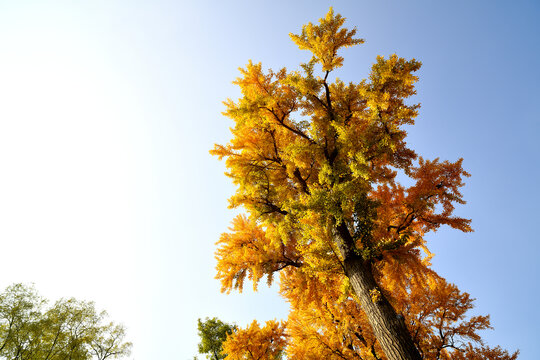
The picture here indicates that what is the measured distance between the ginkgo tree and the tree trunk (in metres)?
0.02

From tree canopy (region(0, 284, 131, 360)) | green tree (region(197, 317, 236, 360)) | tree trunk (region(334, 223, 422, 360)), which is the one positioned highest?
tree canopy (region(0, 284, 131, 360))

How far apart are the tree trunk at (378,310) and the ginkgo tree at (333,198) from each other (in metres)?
0.02

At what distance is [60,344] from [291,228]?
1704cm

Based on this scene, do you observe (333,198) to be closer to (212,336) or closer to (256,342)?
(256,342)

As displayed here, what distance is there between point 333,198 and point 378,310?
222 cm

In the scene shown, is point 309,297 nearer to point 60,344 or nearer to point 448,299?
point 448,299

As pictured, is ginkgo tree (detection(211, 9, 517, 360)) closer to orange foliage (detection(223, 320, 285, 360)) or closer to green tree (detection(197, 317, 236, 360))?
orange foliage (detection(223, 320, 285, 360))

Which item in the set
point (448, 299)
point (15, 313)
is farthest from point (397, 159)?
point (15, 313)

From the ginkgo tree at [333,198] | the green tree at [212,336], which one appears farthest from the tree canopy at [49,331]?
the ginkgo tree at [333,198]

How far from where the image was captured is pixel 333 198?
4590 millimetres

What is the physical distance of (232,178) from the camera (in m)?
5.59

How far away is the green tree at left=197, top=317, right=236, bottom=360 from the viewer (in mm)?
13945

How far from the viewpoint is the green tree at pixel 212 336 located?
45.8 feet

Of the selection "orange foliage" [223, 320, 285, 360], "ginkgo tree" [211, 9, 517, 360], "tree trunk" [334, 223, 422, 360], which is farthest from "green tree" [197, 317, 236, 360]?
"tree trunk" [334, 223, 422, 360]
